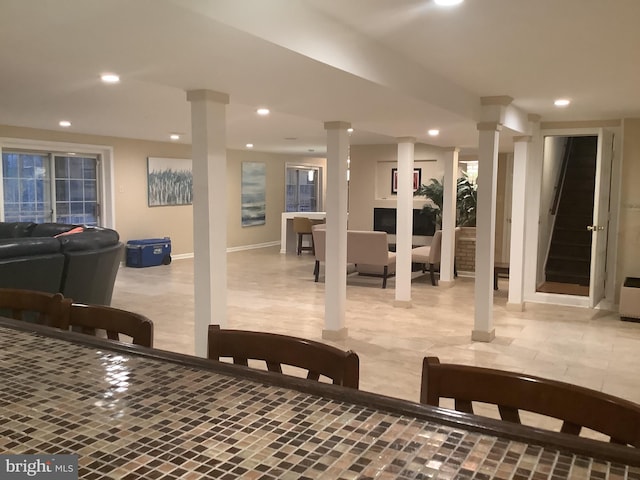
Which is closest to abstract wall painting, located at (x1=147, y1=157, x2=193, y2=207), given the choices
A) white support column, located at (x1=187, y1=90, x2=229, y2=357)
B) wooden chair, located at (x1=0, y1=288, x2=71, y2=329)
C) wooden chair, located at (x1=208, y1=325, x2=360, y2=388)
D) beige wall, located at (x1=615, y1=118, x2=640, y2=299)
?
white support column, located at (x1=187, y1=90, x2=229, y2=357)

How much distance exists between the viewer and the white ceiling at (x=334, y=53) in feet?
7.34

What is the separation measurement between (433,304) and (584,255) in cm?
306

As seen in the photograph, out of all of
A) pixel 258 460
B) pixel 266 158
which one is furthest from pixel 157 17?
pixel 266 158

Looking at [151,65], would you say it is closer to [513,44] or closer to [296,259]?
[513,44]

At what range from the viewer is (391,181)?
412 inches

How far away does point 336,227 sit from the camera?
5.00m

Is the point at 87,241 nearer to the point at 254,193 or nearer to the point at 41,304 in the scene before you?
the point at 41,304

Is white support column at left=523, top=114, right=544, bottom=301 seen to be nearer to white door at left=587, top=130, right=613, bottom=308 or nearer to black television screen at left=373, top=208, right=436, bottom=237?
white door at left=587, top=130, right=613, bottom=308

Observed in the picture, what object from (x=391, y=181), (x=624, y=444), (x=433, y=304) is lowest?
(x=433, y=304)

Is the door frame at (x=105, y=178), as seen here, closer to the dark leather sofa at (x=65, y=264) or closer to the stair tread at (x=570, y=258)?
the dark leather sofa at (x=65, y=264)

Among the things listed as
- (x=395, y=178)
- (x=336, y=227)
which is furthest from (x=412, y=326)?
(x=395, y=178)

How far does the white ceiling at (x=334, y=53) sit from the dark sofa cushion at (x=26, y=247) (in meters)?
1.27

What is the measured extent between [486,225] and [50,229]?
505 cm

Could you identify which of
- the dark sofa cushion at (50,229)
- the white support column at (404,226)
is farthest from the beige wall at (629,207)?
the dark sofa cushion at (50,229)
